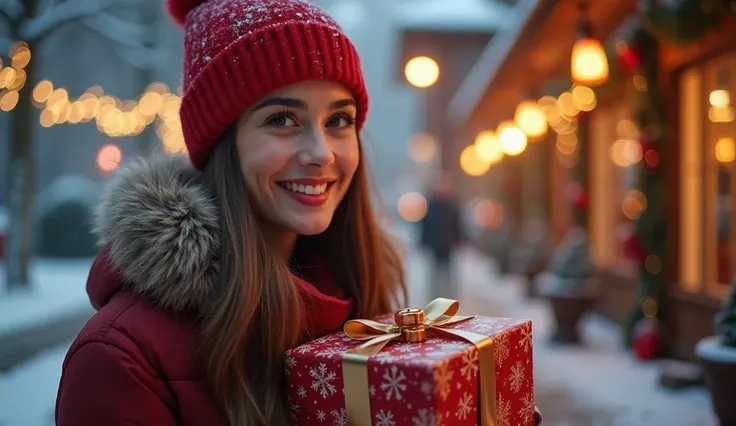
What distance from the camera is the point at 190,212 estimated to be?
1.78 metres

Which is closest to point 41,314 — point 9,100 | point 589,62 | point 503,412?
point 9,100

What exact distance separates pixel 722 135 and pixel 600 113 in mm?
3781

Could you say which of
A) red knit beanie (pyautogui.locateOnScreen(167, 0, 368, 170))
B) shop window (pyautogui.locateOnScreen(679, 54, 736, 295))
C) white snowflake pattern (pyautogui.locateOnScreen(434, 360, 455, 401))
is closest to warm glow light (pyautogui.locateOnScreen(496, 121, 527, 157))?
shop window (pyautogui.locateOnScreen(679, 54, 736, 295))

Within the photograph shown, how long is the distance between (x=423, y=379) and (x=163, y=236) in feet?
2.35

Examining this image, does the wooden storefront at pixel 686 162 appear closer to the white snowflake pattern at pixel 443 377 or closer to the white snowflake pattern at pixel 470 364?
the white snowflake pattern at pixel 470 364

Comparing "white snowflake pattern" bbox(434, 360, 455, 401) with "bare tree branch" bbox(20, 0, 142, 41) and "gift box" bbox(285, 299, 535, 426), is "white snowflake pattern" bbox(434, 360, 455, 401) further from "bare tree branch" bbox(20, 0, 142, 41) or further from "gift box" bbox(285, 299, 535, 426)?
"bare tree branch" bbox(20, 0, 142, 41)

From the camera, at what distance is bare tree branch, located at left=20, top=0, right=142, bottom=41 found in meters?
10.8

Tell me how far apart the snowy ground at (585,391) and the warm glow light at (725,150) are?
2079 millimetres

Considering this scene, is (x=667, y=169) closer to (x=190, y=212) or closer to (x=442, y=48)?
(x=190, y=212)

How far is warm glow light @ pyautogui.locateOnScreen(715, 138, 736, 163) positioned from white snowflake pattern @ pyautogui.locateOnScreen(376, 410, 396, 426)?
20.1 ft

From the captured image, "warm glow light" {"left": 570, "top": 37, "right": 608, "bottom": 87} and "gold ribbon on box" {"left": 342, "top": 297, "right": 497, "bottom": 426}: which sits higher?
"warm glow light" {"left": 570, "top": 37, "right": 608, "bottom": 87}

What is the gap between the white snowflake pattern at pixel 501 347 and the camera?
1583 mm

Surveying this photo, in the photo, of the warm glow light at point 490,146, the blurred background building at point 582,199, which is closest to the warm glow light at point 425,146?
the blurred background building at point 582,199

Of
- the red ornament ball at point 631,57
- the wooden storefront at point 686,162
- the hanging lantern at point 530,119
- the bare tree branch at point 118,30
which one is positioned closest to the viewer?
the wooden storefront at point 686,162
